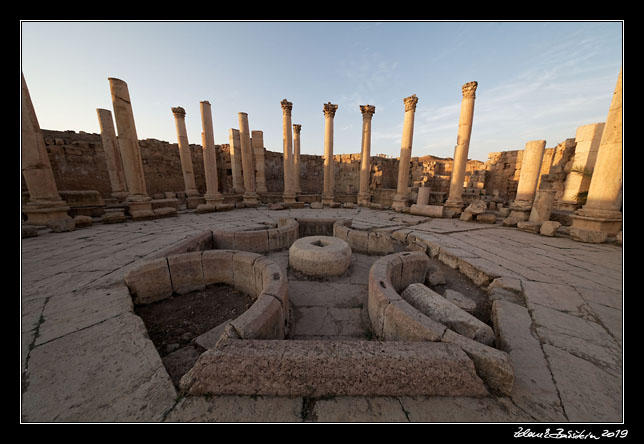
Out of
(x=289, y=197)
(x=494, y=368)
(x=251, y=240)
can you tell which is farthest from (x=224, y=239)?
(x=289, y=197)

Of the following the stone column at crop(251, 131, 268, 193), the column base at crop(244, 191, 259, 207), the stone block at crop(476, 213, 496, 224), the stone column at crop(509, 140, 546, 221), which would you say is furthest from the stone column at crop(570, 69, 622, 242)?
the stone column at crop(251, 131, 268, 193)

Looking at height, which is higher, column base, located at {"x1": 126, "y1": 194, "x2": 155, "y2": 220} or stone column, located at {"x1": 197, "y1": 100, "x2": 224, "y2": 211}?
stone column, located at {"x1": 197, "y1": 100, "x2": 224, "y2": 211}

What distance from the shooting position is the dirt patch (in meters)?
2.05

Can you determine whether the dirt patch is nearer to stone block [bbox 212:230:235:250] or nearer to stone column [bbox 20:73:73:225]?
stone block [bbox 212:230:235:250]

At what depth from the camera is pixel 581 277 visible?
3.20 meters

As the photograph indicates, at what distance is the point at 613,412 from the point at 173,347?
3.64 metres

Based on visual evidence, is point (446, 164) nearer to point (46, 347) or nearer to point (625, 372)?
point (625, 372)

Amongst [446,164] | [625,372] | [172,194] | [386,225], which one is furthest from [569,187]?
[172,194]

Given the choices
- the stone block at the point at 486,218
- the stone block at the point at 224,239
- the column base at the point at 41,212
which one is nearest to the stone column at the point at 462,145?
the stone block at the point at 486,218

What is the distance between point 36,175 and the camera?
546cm

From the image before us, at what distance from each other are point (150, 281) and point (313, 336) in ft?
8.13

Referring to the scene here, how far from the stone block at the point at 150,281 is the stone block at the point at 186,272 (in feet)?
0.24

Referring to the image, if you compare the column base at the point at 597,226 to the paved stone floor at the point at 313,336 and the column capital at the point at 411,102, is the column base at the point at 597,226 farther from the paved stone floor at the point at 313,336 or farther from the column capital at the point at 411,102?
the column capital at the point at 411,102

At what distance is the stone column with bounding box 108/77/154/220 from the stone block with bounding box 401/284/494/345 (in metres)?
8.66
